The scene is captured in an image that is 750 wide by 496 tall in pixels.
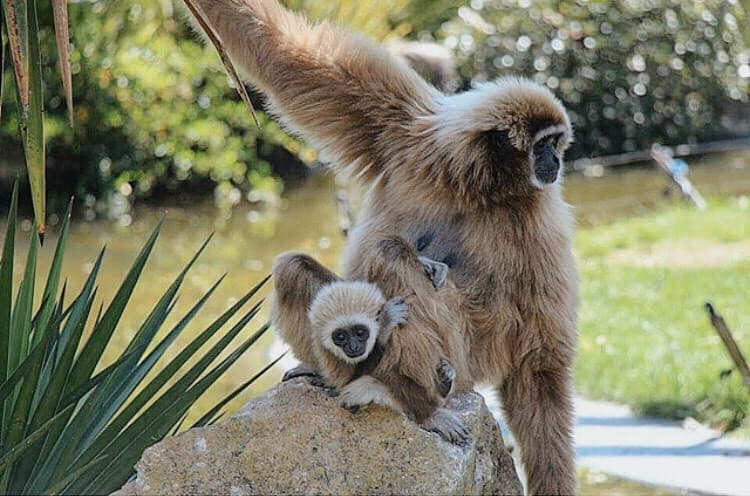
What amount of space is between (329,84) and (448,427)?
5.89ft

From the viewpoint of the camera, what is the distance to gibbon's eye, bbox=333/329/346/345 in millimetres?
4316

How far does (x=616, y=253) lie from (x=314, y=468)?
365 inches

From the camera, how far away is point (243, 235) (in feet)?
49.6

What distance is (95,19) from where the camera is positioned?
16.0 metres

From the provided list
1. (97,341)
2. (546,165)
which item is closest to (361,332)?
(97,341)

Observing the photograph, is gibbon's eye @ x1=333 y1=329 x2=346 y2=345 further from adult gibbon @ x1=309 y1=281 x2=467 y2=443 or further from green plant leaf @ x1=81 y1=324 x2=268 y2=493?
green plant leaf @ x1=81 y1=324 x2=268 y2=493

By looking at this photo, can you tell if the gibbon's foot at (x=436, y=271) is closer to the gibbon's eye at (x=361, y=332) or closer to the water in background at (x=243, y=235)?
the gibbon's eye at (x=361, y=332)

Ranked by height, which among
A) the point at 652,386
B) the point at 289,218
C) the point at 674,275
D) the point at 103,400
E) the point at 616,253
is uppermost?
the point at 103,400

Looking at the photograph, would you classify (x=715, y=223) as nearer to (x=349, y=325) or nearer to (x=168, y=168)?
(x=168, y=168)

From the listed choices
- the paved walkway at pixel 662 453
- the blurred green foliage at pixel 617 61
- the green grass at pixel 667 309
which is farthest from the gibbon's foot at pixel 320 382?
the blurred green foliage at pixel 617 61

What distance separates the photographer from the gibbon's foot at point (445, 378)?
4484mm

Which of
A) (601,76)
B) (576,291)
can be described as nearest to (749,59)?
(601,76)

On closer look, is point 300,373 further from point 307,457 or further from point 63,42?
point 63,42

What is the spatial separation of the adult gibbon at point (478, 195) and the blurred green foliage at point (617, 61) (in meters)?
13.6
